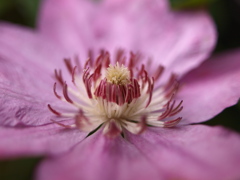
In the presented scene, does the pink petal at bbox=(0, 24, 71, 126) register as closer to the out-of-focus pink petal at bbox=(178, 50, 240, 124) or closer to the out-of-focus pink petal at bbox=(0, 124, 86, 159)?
the out-of-focus pink petal at bbox=(0, 124, 86, 159)

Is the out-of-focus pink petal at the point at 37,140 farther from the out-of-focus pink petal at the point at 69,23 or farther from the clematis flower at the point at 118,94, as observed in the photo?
the out-of-focus pink petal at the point at 69,23

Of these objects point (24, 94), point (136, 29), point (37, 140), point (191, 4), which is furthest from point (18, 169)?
point (191, 4)

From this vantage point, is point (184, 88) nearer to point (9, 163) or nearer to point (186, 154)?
point (186, 154)

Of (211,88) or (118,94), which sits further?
(211,88)

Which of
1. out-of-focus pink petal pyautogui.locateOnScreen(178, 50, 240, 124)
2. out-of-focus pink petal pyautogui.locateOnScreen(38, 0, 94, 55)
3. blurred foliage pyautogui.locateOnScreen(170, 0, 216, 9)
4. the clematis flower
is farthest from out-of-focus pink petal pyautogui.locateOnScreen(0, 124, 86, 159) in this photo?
blurred foliage pyautogui.locateOnScreen(170, 0, 216, 9)

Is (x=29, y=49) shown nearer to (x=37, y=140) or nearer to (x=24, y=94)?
(x=24, y=94)
